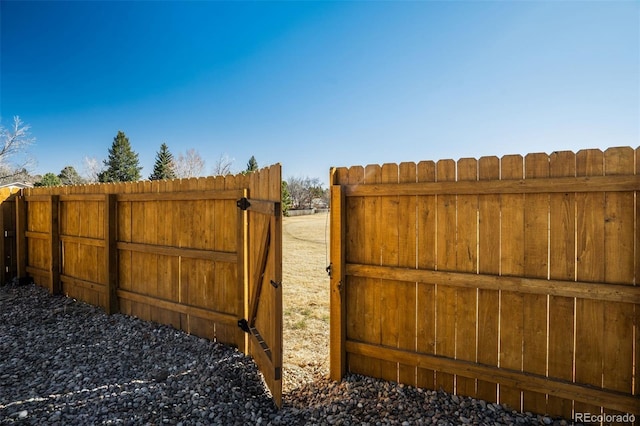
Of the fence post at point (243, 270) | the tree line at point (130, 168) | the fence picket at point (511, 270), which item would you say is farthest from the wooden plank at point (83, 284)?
the tree line at point (130, 168)

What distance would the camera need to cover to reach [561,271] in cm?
220

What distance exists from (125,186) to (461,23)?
6.05 meters

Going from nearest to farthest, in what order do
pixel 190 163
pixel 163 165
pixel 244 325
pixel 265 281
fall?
1. pixel 265 281
2. pixel 244 325
3. pixel 190 163
4. pixel 163 165

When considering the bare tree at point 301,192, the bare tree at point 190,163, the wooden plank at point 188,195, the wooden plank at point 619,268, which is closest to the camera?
the wooden plank at point 619,268

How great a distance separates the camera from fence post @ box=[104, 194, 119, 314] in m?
4.67

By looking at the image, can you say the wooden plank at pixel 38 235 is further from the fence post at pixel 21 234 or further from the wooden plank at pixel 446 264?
the wooden plank at pixel 446 264

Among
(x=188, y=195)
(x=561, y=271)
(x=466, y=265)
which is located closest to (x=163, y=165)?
(x=188, y=195)

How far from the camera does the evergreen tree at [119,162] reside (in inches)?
1363

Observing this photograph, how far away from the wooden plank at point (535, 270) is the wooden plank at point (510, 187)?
0.24ft

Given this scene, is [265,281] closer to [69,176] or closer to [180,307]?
[180,307]

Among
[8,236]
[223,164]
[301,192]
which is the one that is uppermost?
[223,164]

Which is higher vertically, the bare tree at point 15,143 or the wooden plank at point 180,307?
the bare tree at point 15,143

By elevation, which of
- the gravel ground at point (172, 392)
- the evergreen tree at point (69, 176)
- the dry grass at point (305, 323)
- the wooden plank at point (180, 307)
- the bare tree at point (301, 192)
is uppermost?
the evergreen tree at point (69, 176)

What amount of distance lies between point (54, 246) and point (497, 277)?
287 inches
